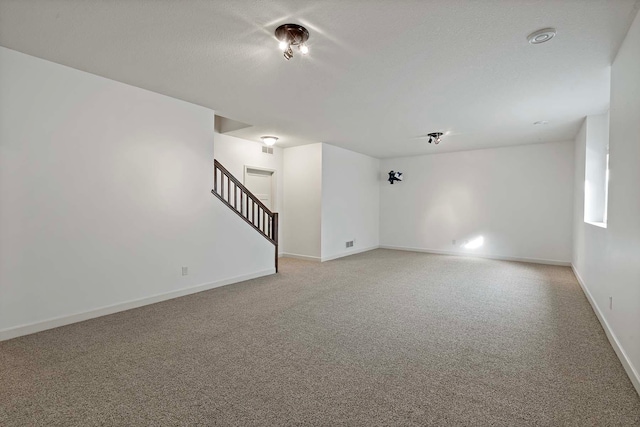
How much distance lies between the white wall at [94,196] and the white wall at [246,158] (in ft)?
4.76

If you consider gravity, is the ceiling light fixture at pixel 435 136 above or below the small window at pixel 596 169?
above

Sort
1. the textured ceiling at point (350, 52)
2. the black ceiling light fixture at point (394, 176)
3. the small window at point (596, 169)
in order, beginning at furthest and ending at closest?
the black ceiling light fixture at point (394, 176) < the small window at point (596, 169) < the textured ceiling at point (350, 52)

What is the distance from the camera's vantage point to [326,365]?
7.81ft

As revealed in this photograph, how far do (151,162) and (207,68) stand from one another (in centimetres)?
149

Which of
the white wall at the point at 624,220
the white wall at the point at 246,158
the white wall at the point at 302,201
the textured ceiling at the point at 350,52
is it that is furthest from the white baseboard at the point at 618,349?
the white wall at the point at 246,158

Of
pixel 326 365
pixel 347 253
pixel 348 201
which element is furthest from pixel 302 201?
pixel 326 365

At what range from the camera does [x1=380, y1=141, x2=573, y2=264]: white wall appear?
6.57 m

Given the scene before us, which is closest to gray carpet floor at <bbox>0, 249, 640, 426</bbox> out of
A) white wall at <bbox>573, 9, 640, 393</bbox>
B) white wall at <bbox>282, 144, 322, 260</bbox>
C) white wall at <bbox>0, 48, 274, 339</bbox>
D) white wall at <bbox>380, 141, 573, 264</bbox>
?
white wall at <bbox>573, 9, 640, 393</bbox>

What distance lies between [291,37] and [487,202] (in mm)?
6637

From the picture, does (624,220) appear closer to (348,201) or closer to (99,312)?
(99,312)

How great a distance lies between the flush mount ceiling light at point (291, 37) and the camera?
2.40 metres

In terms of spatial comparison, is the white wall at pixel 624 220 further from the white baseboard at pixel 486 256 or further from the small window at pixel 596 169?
the white baseboard at pixel 486 256

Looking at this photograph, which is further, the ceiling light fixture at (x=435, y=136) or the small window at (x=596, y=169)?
the ceiling light fixture at (x=435, y=136)

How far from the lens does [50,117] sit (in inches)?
121
